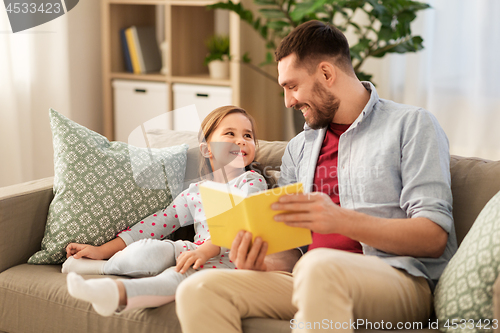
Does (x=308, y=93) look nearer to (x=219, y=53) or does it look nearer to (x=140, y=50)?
(x=219, y=53)

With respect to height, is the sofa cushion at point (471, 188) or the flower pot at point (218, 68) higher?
the flower pot at point (218, 68)

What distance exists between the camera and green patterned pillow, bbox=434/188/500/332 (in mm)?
1039

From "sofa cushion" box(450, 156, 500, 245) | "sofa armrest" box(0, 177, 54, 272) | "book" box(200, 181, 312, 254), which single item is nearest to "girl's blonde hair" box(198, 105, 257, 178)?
"book" box(200, 181, 312, 254)

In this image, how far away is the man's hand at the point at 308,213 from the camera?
3.68ft

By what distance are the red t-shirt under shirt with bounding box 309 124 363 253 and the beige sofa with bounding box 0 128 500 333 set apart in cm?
27

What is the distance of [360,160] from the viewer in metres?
1.38

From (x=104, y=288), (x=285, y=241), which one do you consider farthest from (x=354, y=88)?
(x=104, y=288)

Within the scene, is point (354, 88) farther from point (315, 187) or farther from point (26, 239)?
point (26, 239)

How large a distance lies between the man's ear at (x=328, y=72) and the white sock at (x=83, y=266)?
0.81m

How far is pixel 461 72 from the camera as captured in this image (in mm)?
2836

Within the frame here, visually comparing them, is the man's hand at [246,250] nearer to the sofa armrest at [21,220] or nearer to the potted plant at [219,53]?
the sofa armrest at [21,220]

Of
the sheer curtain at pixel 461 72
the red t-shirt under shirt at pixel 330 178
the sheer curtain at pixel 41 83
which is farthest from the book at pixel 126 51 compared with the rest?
the red t-shirt under shirt at pixel 330 178

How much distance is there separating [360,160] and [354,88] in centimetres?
23

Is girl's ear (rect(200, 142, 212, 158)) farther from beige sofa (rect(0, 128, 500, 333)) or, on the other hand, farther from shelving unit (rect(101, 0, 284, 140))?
shelving unit (rect(101, 0, 284, 140))
